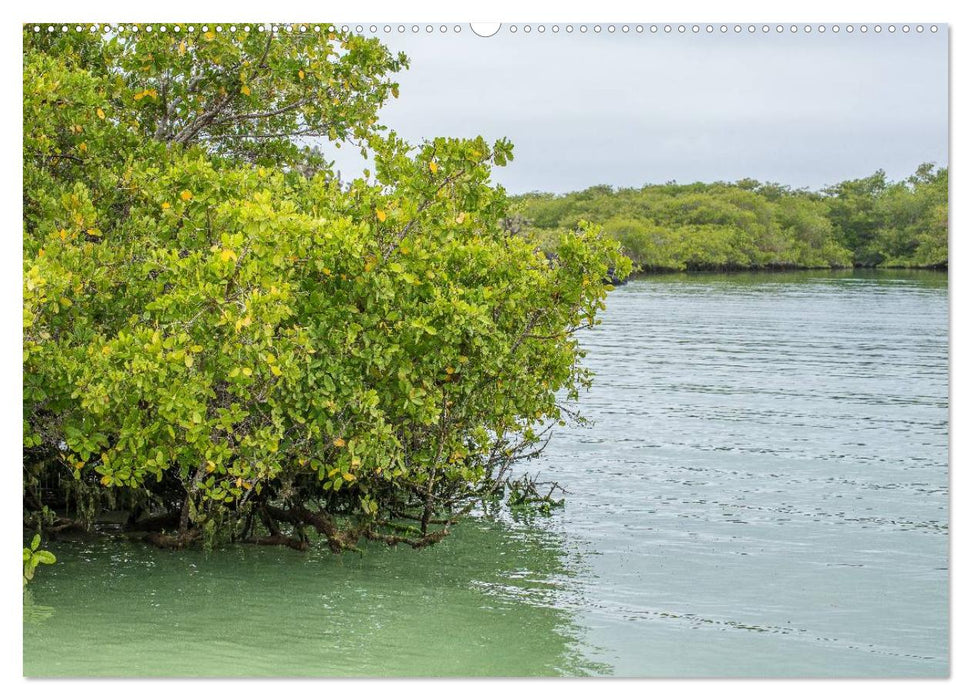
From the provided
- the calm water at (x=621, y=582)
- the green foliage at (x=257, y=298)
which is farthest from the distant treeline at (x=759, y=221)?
the calm water at (x=621, y=582)

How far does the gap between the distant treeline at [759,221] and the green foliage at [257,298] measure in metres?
1.12

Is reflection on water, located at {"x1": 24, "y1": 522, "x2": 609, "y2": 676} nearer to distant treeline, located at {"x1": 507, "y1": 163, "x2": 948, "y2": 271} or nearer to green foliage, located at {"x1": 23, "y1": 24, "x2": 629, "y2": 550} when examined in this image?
green foliage, located at {"x1": 23, "y1": 24, "x2": 629, "y2": 550}

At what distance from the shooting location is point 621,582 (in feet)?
29.4

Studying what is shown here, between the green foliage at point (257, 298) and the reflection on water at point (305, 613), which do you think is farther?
the green foliage at point (257, 298)

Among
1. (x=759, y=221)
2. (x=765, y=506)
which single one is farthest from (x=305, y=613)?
(x=759, y=221)

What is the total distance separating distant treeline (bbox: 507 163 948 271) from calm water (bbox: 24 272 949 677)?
8.06ft

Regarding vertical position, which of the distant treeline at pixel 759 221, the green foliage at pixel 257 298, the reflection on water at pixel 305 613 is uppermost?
the distant treeline at pixel 759 221

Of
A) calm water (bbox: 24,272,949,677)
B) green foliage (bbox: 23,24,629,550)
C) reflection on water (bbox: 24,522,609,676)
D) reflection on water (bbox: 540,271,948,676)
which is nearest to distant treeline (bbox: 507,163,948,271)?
green foliage (bbox: 23,24,629,550)

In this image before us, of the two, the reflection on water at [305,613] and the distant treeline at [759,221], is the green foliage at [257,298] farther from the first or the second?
the distant treeline at [759,221]

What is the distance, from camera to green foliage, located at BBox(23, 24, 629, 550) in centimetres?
709

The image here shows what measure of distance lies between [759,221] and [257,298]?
34708mm

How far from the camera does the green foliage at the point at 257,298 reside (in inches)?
279

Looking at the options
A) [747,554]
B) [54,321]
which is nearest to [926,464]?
[747,554]

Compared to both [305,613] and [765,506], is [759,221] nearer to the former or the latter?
[765,506]
